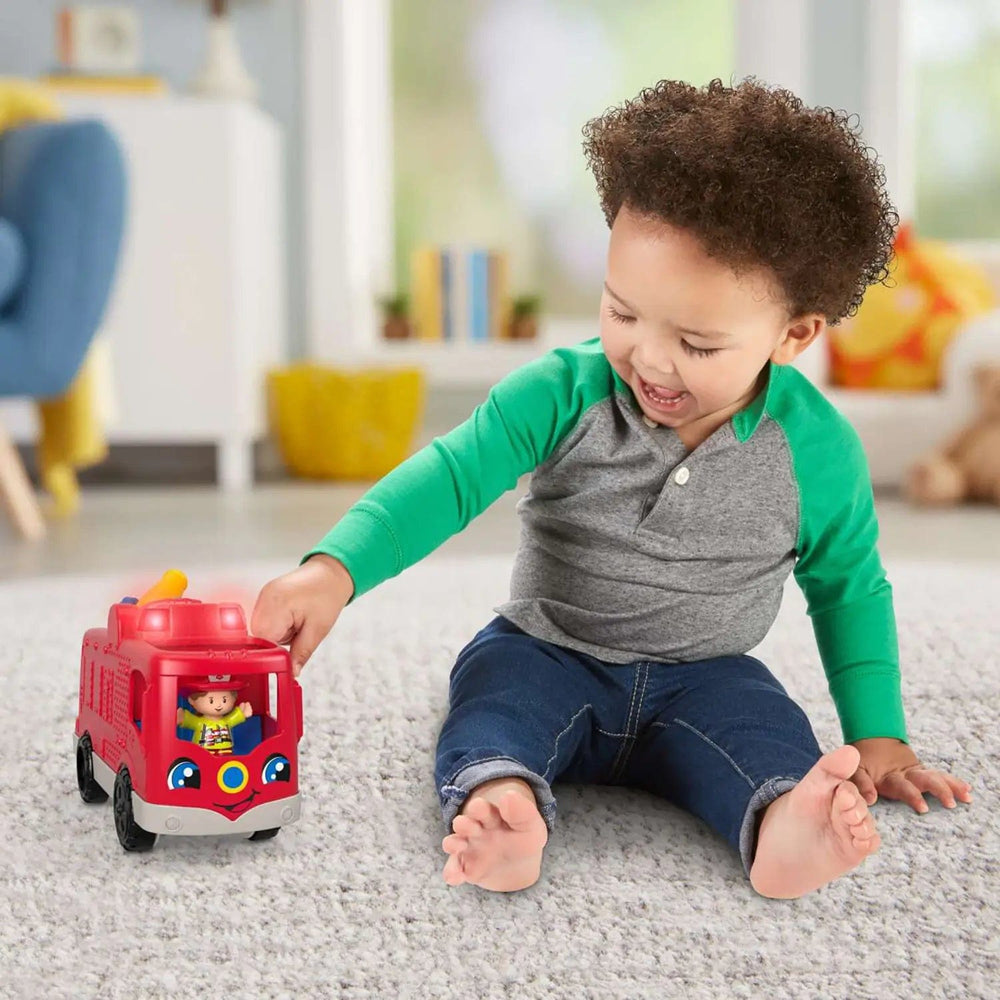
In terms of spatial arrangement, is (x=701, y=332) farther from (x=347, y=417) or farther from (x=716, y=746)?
(x=347, y=417)

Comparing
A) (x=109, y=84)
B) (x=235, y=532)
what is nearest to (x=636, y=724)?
(x=235, y=532)

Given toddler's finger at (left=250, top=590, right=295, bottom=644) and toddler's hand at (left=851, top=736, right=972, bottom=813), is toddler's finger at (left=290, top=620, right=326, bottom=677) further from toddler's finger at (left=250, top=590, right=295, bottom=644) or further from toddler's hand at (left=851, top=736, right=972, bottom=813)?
toddler's hand at (left=851, top=736, right=972, bottom=813)

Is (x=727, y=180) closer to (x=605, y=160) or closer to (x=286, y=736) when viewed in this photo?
(x=605, y=160)

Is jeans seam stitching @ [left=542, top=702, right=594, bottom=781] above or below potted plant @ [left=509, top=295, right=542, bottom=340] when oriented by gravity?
below

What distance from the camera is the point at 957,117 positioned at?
373 centimetres

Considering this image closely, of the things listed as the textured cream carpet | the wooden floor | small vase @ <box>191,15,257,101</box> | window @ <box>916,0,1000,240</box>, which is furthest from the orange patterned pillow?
the textured cream carpet

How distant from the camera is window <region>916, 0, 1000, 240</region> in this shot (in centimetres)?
369

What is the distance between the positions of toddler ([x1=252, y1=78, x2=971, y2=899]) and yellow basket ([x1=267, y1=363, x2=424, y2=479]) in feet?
7.05

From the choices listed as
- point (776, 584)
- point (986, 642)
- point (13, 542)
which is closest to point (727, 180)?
point (776, 584)

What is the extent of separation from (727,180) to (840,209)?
0.08 m

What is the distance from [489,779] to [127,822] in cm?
22

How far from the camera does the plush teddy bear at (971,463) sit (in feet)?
8.85

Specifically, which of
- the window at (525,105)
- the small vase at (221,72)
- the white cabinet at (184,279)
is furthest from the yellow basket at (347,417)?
the window at (525,105)

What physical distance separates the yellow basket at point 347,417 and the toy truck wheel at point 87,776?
7.36 ft
